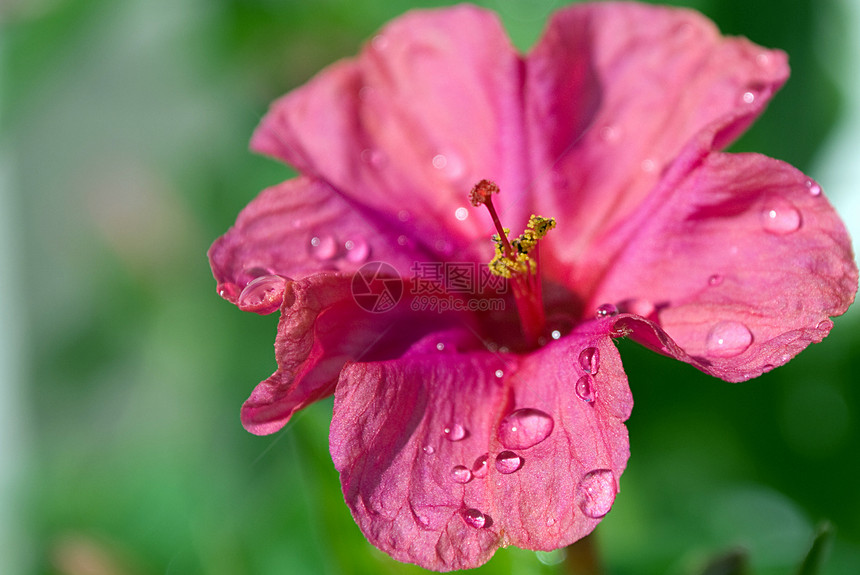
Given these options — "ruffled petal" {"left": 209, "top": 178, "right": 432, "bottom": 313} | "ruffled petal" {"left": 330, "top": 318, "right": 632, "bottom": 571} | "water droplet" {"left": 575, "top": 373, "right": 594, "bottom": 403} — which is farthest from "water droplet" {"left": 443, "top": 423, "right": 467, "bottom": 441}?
"ruffled petal" {"left": 209, "top": 178, "right": 432, "bottom": 313}

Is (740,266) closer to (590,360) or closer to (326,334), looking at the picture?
(590,360)

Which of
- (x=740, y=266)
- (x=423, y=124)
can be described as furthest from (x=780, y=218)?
(x=423, y=124)

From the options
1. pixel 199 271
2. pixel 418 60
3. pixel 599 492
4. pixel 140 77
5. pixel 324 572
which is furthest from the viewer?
pixel 140 77

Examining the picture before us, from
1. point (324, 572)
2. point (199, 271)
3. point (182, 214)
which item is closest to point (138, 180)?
point (182, 214)

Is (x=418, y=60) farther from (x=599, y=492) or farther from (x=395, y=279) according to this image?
(x=599, y=492)

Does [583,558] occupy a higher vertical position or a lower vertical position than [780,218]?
lower

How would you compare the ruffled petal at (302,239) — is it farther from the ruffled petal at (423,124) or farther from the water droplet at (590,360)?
the water droplet at (590,360)
